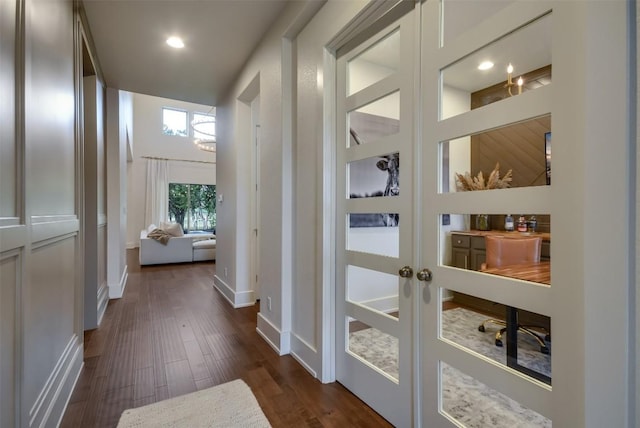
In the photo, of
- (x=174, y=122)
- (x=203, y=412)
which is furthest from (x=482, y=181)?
(x=174, y=122)

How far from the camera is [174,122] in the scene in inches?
374

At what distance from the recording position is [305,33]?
219 cm

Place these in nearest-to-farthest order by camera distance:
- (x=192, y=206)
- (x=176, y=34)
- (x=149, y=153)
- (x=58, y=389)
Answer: (x=58, y=389) → (x=176, y=34) → (x=149, y=153) → (x=192, y=206)

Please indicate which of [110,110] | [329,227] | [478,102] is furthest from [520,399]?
[110,110]

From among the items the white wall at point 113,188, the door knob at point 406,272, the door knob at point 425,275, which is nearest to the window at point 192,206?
the white wall at point 113,188

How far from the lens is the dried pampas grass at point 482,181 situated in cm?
113

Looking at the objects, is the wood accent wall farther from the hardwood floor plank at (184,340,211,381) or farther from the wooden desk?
the hardwood floor plank at (184,340,211,381)

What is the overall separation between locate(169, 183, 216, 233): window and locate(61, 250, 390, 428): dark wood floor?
253 inches

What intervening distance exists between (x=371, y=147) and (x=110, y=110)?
12.6 ft

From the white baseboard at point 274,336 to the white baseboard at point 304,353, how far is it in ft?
0.19

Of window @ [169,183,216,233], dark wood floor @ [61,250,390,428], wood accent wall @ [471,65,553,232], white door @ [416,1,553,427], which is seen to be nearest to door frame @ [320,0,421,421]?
dark wood floor @ [61,250,390,428]

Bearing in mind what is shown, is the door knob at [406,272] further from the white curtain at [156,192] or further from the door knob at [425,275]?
the white curtain at [156,192]

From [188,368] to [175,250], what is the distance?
15.3ft

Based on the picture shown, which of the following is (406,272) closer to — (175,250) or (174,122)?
(175,250)
